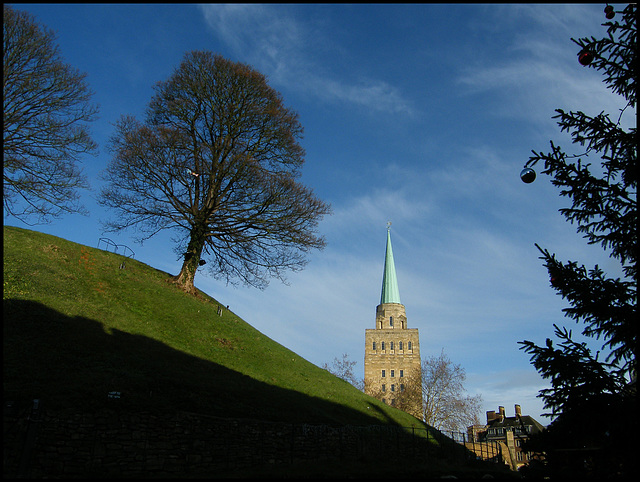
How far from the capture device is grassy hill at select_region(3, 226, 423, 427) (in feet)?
49.7

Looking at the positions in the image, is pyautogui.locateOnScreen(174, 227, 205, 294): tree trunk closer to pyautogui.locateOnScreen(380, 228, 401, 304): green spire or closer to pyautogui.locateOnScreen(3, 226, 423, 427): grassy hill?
pyautogui.locateOnScreen(3, 226, 423, 427): grassy hill

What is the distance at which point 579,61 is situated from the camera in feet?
34.4

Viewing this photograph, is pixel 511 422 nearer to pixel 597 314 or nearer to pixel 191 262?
pixel 191 262

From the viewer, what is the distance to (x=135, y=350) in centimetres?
1917

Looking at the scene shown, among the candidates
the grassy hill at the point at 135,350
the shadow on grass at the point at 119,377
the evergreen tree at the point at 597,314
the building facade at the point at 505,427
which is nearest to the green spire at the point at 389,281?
the building facade at the point at 505,427

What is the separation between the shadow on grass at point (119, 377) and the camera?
46.2 feet

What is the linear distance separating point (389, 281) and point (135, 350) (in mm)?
85970

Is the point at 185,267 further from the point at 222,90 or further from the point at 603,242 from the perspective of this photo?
the point at 603,242

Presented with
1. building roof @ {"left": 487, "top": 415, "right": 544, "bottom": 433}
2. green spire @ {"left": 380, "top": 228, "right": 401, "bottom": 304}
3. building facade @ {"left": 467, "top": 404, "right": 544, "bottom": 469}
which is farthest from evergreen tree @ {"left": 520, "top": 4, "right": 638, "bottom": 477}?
green spire @ {"left": 380, "top": 228, "right": 401, "bottom": 304}

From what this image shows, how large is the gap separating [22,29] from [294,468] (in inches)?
1018

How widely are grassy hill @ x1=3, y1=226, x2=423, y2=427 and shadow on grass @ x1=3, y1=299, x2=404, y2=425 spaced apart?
0.12 feet

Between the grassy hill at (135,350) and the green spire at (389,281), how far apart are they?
7200cm

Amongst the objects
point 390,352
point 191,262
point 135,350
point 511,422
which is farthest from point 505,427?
point 135,350

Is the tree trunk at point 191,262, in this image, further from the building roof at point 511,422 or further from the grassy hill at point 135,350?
the building roof at point 511,422
